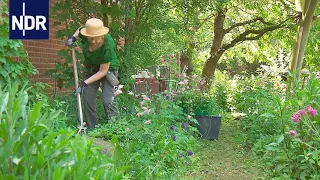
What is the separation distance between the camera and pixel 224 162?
5.88 meters

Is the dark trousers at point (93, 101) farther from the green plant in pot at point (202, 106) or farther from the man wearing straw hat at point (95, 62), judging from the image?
the green plant in pot at point (202, 106)

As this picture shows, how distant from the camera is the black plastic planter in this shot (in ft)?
24.5

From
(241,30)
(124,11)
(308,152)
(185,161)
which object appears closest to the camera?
(308,152)

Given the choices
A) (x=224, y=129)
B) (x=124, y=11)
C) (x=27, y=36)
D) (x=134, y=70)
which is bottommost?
(x=224, y=129)

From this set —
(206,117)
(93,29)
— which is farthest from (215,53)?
(93,29)

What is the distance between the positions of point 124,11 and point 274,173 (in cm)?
339

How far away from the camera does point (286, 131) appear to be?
488 centimetres

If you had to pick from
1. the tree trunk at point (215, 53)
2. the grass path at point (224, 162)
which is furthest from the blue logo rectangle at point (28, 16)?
the tree trunk at point (215, 53)

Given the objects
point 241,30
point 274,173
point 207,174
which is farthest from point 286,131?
point 241,30

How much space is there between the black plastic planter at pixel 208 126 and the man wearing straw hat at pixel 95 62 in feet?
6.92

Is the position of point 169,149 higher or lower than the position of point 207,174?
higher

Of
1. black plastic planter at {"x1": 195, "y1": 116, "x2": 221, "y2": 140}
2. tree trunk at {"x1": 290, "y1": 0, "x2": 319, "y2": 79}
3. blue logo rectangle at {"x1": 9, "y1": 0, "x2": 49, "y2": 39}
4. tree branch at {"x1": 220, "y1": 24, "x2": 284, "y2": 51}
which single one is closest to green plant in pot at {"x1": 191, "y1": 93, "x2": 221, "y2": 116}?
black plastic planter at {"x1": 195, "y1": 116, "x2": 221, "y2": 140}

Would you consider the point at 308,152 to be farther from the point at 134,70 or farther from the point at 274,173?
the point at 134,70

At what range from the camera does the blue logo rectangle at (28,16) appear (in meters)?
4.30
